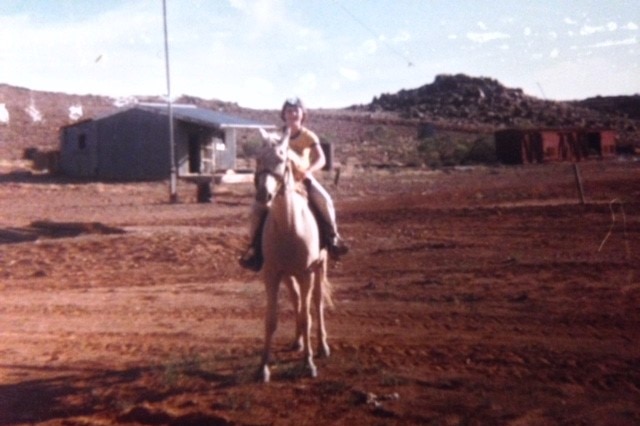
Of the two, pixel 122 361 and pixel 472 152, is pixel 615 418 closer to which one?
pixel 122 361

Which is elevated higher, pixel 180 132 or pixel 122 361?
pixel 180 132

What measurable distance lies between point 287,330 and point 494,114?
265 ft

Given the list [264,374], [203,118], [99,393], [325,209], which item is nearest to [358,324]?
[325,209]

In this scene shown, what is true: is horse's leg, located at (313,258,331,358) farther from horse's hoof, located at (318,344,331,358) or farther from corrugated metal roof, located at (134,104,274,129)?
corrugated metal roof, located at (134,104,274,129)

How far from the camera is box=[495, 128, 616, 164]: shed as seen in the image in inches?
1988

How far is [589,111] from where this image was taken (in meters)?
90.2

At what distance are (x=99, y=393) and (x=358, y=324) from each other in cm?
369

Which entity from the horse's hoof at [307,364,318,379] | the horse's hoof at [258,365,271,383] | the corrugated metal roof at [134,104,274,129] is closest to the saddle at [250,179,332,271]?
the horse's hoof at [258,365,271,383]

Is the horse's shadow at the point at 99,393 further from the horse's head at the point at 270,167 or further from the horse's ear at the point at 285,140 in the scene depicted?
the horse's ear at the point at 285,140

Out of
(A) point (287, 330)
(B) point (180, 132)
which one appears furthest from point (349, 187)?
(A) point (287, 330)

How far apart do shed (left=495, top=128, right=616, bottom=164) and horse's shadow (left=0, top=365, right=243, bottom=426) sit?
42286 mm

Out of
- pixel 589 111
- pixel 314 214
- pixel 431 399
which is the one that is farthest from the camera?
pixel 589 111

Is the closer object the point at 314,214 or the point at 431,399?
the point at 431,399

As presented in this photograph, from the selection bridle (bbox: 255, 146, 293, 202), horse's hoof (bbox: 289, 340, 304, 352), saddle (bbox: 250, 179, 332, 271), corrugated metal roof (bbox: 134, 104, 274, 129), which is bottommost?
horse's hoof (bbox: 289, 340, 304, 352)
